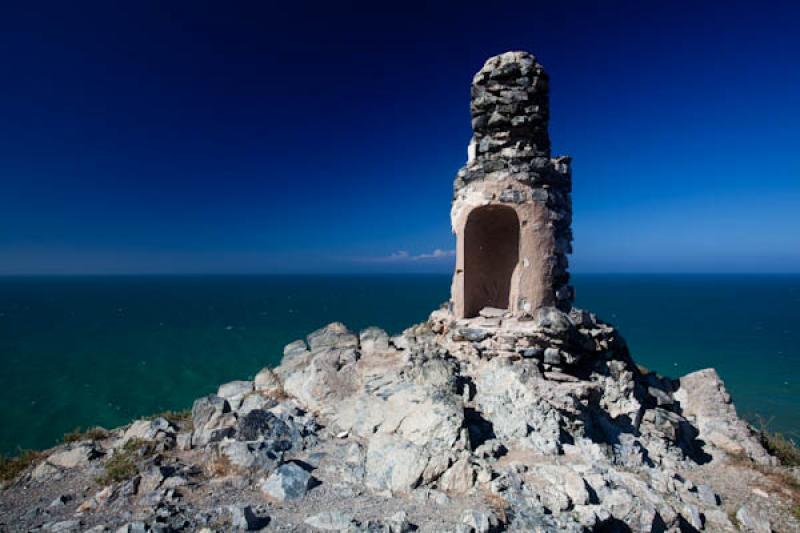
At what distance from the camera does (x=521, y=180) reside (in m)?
10.1

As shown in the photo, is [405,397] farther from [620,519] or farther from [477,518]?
[620,519]

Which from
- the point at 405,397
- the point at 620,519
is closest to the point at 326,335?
the point at 405,397

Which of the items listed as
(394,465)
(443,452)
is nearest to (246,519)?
(394,465)

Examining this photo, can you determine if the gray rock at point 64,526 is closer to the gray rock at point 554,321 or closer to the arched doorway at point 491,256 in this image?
the gray rock at point 554,321

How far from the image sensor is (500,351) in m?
9.38

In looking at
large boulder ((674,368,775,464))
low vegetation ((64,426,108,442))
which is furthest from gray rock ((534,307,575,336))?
low vegetation ((64,426,108,442))

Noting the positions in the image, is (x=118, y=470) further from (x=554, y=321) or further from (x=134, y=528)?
(x=554, y=321)

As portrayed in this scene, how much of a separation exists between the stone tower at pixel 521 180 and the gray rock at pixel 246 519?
7.05 metres

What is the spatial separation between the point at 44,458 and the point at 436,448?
27.1 ft

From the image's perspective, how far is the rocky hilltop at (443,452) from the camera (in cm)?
585

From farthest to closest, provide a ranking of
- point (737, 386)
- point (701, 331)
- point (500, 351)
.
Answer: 1. point (701, 331)
2. point (737, 386)
3. point (500, 351)

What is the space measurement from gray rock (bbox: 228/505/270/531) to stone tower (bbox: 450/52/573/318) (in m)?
7.05

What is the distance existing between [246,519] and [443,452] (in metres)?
3.11

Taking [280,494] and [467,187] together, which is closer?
[280,494]
